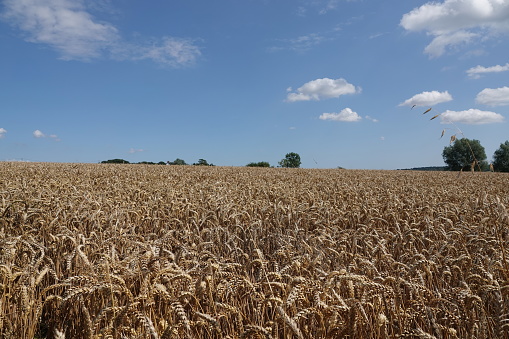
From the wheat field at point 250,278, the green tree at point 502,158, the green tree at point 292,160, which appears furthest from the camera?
the green tree at point 292,160

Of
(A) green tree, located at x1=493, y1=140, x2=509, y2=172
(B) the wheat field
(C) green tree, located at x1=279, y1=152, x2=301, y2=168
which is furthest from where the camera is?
(C) green tree, located at x1=279, y1=152, x2=301, y2=168

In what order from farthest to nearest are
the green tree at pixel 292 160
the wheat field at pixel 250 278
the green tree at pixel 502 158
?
the green tree at pixel 292 160, the green tree at pixel 502 158, the wheat field at pixel 250 278

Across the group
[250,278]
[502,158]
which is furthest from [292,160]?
[250,278]

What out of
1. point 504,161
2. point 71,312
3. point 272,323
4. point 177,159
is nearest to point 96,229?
point 71,312

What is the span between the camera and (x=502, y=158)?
99.1 m

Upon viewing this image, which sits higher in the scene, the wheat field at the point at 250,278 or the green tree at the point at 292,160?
the green tree at the point at 292,160

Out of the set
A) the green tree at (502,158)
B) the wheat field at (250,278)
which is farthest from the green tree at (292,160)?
the wheat field at (250,278)

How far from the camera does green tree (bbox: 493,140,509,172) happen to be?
320 feet

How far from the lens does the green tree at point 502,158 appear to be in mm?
97562

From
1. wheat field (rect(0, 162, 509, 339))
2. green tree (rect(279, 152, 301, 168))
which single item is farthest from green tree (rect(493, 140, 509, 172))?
wheat field (rect(0, 162, 509, 339))

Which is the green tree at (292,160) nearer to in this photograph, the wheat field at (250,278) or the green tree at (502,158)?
the green tree at (502,158)

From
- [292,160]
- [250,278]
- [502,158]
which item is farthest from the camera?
[292,160]

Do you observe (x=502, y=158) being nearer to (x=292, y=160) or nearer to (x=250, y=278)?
(x=292, y=160)

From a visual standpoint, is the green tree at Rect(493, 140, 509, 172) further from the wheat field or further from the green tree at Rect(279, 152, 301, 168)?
the wheat field
